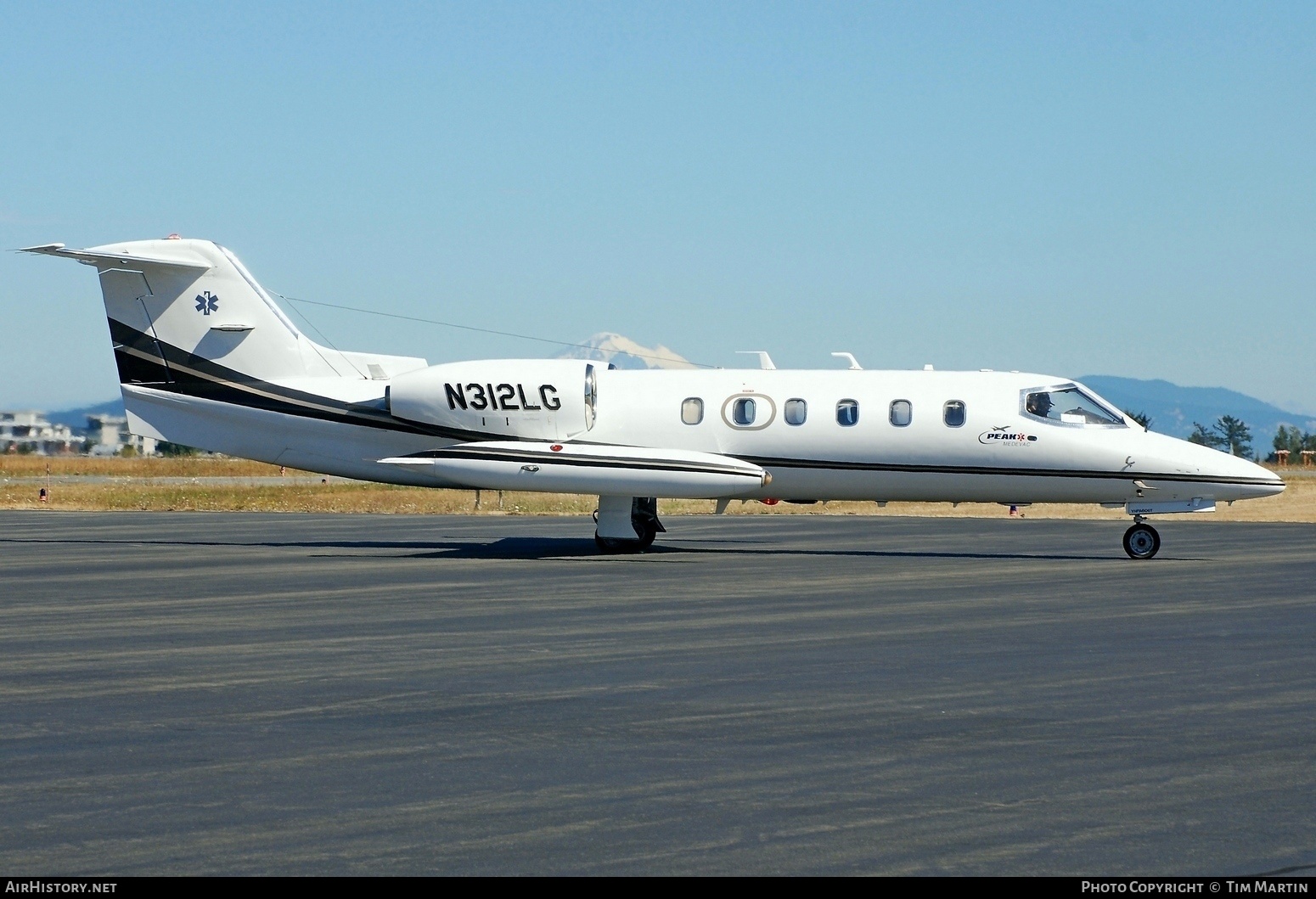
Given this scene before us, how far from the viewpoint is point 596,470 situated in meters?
24.8

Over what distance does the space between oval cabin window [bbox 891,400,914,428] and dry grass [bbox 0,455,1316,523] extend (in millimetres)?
14493

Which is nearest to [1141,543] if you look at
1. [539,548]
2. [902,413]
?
[902,413]

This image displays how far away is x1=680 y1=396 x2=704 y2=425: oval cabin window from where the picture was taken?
84.5ft

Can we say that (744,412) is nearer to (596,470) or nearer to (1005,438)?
(596,470)

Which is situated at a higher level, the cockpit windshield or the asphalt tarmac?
the cockpit windshield

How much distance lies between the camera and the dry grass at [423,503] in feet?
142

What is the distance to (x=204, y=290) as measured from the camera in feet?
89.6

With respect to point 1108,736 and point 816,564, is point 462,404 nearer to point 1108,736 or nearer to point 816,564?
point 816,564

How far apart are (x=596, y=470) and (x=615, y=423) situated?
139 centimetres

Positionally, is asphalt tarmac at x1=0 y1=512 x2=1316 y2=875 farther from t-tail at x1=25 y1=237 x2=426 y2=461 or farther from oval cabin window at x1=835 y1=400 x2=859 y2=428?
t-tail at x1=25 y1=237 x2=426 y2=461

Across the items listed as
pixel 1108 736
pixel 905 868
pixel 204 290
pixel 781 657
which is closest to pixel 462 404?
pixel 204 290

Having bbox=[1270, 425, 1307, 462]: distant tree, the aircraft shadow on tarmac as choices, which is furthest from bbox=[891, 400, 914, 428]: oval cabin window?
bbox=[1270, 425, 1307, 462]: distant tree

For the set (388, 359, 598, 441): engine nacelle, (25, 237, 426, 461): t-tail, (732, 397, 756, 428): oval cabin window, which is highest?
(25, 237, 426, 461): t-tail

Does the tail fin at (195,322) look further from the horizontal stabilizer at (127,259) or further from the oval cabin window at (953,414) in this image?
the oval cabin window at (953,414)
